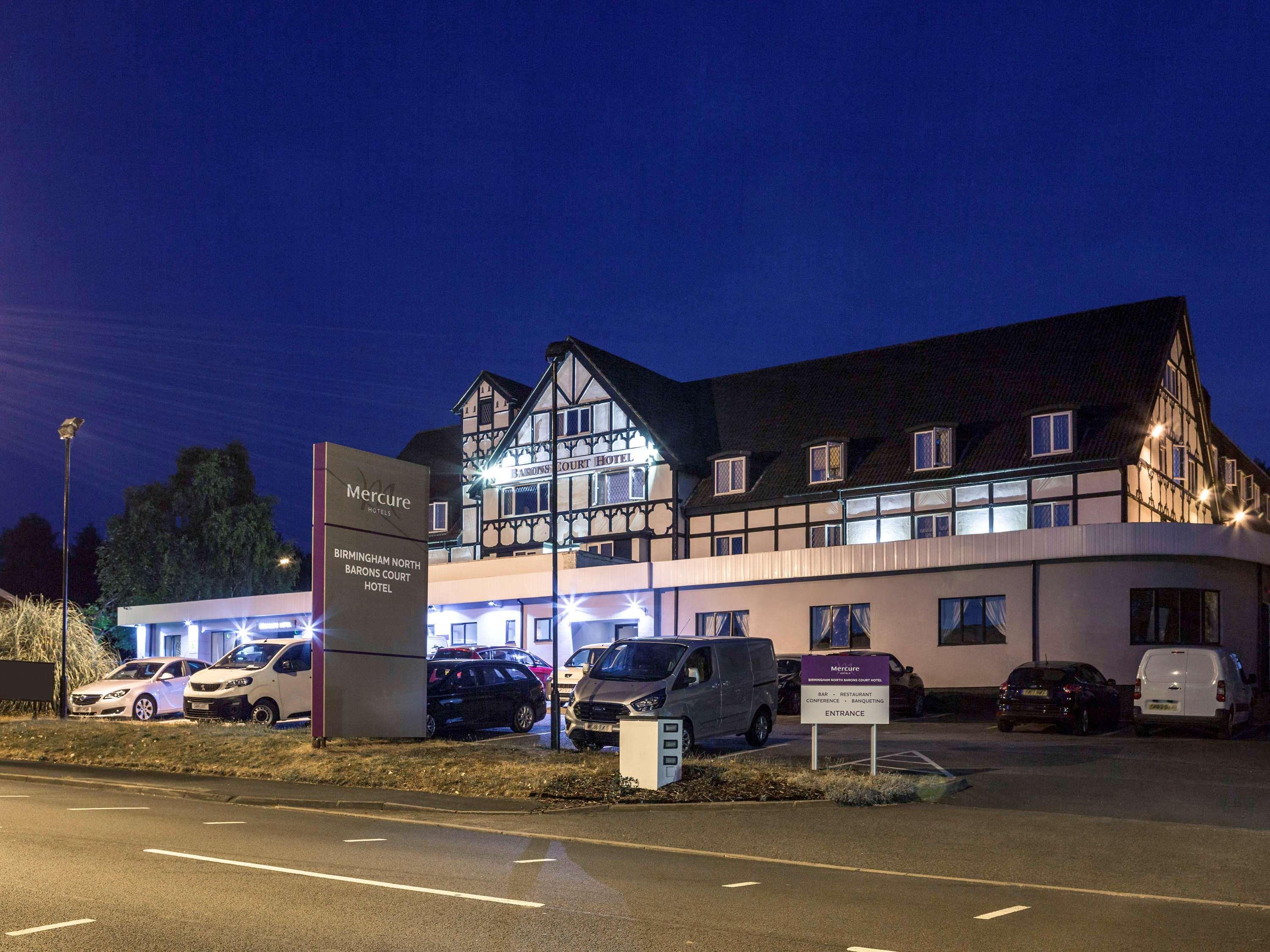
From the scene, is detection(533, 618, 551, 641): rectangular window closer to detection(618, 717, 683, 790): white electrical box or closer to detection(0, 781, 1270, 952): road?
detection(618, 717, 683, 790): white electrical box

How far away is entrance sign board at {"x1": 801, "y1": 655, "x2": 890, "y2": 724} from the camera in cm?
1650

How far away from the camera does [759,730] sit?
21453mm

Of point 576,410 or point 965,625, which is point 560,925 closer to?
point 965,625

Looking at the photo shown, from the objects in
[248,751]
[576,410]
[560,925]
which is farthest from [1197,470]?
[560,925]

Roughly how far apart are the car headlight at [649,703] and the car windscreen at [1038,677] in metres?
9.49

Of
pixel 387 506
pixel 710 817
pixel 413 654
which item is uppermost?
pixel 387 506

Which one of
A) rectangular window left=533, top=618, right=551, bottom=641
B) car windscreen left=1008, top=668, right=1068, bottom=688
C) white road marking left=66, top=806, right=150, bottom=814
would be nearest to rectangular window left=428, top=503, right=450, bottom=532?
rectangular window left=533, top=618, right=551, bottom=641

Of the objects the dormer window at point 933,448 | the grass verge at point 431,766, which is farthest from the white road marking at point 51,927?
the dormer window at point 933,448

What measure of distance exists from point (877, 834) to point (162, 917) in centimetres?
700

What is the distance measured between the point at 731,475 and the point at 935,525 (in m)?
→ 8.10

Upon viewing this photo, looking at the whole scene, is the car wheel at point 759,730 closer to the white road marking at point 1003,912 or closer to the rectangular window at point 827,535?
the white road marking at point 1003,912

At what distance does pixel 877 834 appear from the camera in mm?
12500

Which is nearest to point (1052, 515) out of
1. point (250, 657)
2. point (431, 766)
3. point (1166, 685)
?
point (1166, 685)

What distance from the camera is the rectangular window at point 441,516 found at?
181 ft
